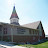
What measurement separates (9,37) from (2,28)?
2.79 meters

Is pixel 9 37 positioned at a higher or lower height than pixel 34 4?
lower

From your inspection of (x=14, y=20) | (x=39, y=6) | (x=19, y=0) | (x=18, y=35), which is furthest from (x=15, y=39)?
(x=14, y=20)

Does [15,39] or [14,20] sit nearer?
[15,39]

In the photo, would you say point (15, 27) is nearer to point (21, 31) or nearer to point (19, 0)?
point (21, 31)

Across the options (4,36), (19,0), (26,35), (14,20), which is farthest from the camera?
(14,20)

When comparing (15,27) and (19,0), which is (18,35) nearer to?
(15,27)

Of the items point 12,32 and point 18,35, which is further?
point 18,35

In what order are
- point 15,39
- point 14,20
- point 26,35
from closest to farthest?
1. point 15,39
2. point 26,35
3. point 14,20

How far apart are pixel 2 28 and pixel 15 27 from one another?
3177mm

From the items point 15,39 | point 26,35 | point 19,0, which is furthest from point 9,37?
point 19,0

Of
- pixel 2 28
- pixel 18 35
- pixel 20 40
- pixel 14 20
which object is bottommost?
pixel 20 40

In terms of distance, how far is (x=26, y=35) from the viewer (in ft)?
65.4

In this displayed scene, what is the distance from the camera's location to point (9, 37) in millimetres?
16375

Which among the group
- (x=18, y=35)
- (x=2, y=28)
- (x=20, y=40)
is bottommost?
(x=20, y=40)
